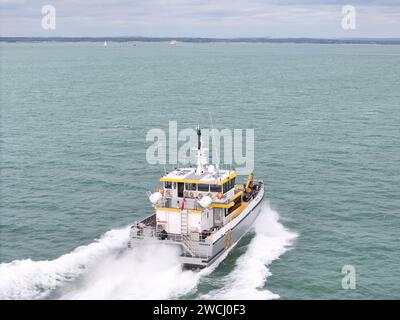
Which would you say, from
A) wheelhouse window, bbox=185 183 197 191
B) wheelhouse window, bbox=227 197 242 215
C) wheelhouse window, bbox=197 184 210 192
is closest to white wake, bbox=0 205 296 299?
wheelhouse window, bbox=227 197 242 215

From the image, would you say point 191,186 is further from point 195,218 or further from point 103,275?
point 103,275

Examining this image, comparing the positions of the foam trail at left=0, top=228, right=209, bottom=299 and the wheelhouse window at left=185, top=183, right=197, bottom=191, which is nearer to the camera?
the foam trail at left=0, top=228, right=209, bottom=299

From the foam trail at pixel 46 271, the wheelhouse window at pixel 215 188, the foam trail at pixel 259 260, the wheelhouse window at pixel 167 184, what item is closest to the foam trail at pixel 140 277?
the foam trail at pixel 46 271

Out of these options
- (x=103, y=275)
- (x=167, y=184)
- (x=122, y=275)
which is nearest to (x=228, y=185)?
(x=167, y=184)

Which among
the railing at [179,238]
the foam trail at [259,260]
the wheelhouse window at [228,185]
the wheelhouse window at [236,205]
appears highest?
the wheelhouse window at [228,185]

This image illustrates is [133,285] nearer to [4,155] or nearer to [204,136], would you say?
[4,155]

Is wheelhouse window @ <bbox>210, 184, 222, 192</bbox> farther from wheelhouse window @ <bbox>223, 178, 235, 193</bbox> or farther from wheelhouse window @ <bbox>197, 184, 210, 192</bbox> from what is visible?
wheelhouse window @ <bbox>223, 178, 235, 193</bbox>

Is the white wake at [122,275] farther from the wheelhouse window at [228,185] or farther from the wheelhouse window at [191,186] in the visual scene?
the wheelhouse window at [228,185]
